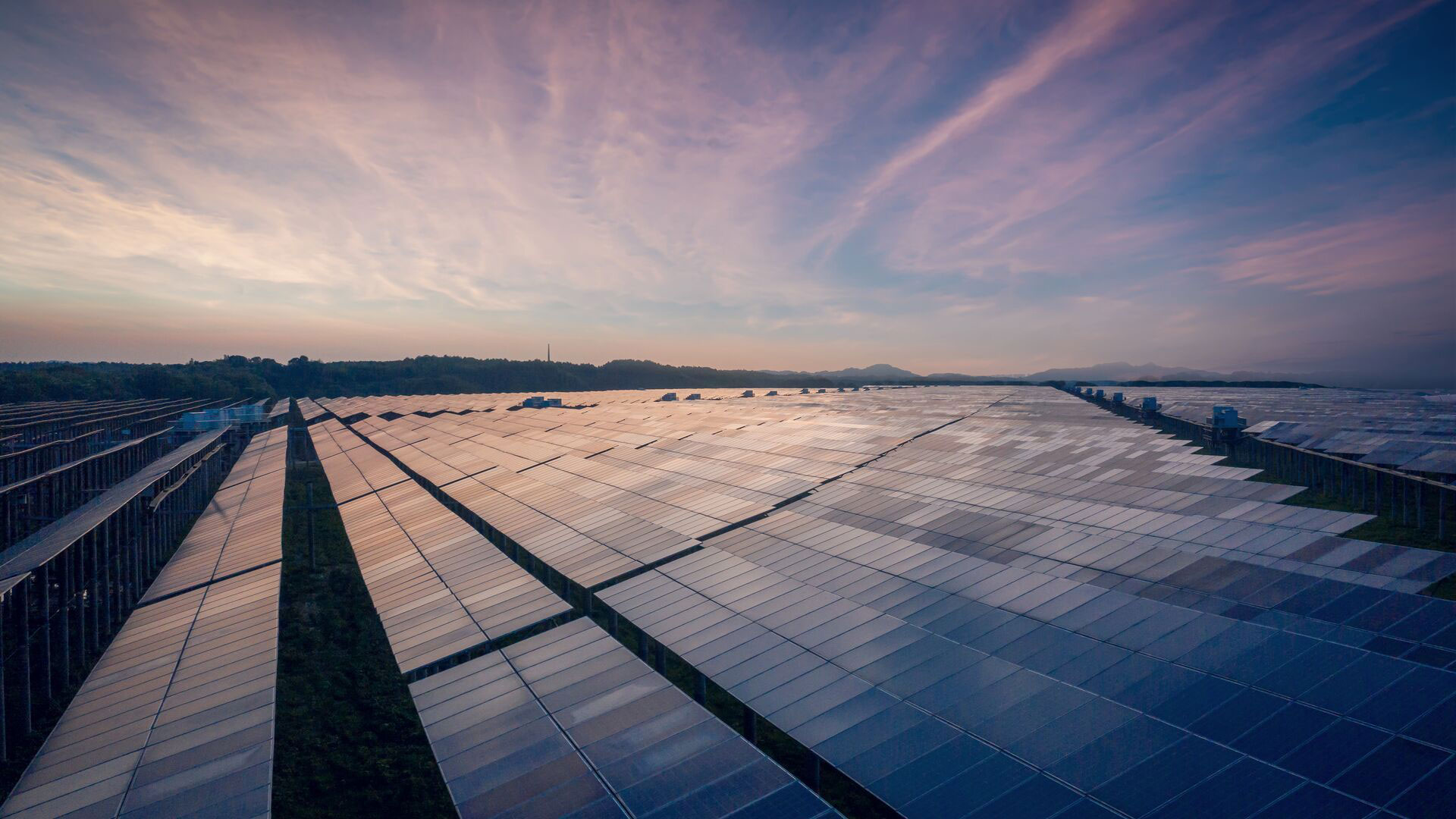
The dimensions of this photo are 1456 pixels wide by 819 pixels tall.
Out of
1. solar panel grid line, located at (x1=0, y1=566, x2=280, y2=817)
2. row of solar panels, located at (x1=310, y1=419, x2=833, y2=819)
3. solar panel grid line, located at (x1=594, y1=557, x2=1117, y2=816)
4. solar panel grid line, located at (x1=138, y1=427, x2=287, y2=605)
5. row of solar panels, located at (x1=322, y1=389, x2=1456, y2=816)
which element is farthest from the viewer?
solar panel grid line, located at (x1=138, y1=427, x2=287, y2=605)

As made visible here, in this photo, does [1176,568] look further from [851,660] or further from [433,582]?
[433,582]

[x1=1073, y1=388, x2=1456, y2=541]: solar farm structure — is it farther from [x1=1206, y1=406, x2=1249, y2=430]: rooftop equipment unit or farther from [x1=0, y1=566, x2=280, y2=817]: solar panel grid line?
[x1=0, y1=566, x2=280, y2=817]: solar panel grid line

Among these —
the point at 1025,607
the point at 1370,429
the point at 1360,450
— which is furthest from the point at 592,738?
the point at 1370,429

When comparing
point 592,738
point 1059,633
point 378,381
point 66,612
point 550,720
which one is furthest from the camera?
point 378,381

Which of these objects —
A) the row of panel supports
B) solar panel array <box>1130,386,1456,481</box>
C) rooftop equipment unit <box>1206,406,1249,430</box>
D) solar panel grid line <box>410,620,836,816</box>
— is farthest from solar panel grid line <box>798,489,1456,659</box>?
rooftop equipment unit <box>1206,406,1249,430</box>

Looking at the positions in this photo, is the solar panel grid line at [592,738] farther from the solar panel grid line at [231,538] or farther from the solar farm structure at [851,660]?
the solar panel grid line at [231,538]

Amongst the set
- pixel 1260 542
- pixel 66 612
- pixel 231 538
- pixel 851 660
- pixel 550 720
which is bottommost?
pixel 66 612
